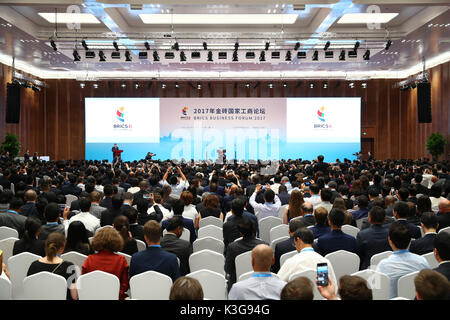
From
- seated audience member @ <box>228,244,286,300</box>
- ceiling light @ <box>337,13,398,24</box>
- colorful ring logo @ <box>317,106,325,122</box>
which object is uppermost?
ceiling light @ <box>337,13,398,24</box>

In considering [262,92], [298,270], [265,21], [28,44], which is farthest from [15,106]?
[298,270]

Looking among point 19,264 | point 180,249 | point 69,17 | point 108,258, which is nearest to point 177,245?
point 180,249

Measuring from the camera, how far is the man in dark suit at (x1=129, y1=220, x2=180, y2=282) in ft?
12.2

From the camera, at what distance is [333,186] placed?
7.92 m

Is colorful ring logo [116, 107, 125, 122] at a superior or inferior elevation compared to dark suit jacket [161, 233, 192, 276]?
superior

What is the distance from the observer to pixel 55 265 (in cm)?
353

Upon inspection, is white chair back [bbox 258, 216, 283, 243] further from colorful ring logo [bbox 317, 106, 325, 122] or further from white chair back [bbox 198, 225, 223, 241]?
colorful ring logo [bbox 317, 106, 325, 122]

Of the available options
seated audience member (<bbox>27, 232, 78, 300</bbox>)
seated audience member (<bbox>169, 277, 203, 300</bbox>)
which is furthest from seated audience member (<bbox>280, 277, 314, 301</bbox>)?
seated audience member (<bbox>27, 232, 78, 300</bbox>)

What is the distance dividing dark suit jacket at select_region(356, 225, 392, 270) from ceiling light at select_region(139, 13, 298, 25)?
34.7 feet

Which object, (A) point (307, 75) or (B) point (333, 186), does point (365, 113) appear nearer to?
(A) point (307, 75)

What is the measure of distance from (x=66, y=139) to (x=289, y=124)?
491 inches

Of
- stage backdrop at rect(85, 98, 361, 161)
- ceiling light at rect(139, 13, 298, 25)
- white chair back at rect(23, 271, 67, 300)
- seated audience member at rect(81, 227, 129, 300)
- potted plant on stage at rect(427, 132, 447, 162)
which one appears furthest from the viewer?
stage backdrop at rect(85, 98, 361, 161)

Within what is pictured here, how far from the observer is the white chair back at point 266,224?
247 inches

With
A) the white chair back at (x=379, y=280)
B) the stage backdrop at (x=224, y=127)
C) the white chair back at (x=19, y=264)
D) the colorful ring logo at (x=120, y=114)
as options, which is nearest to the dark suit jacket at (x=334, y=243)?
the white chair back at (x=379, y=280)
